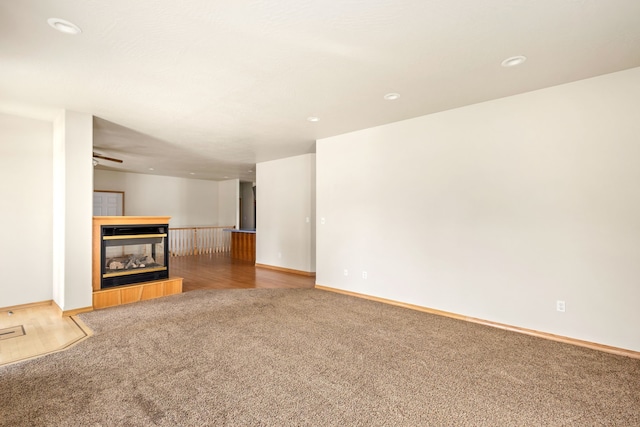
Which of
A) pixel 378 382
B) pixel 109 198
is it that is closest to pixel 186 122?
pixel 378 382

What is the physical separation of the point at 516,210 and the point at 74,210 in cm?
533

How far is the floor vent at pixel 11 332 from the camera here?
10.2 ft

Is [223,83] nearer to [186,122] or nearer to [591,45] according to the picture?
[186,122]

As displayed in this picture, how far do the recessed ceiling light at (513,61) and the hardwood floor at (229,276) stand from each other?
4.23 m

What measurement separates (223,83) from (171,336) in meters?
2.64

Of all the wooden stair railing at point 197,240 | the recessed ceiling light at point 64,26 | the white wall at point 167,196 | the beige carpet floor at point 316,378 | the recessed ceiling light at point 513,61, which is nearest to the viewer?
the beige carpet floor at point 316,378

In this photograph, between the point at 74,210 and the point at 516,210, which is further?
the point at 74,210

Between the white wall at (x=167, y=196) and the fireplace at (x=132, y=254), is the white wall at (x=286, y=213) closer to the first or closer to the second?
the fireplace at (x=132, y=254)

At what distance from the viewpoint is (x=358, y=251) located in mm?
4727

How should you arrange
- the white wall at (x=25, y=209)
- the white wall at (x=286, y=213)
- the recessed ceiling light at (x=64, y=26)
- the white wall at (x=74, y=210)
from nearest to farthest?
1. the recessed ceiling light at (x=64, y=26)
2. the white wall at (x=74, y=210)
3. the white wall at (x=25, y=209)
4. the white wall at (x=286, y=213)

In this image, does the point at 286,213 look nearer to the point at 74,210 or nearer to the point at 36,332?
the point at 74,210

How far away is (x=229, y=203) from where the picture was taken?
1065 cm

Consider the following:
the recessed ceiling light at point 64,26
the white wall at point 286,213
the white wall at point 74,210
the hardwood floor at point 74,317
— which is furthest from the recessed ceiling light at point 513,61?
the white wall at point 74,210

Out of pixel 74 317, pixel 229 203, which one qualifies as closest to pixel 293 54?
pixel 74 317
